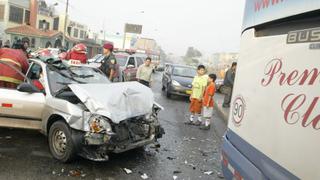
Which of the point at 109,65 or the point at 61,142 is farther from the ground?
the point at 109,65

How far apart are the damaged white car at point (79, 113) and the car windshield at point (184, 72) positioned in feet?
37.2

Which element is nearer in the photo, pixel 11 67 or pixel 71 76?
pixel 11 67

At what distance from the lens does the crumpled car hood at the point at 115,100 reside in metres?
6.03

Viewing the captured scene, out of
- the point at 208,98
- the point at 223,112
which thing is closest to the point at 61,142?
the point at 208,98

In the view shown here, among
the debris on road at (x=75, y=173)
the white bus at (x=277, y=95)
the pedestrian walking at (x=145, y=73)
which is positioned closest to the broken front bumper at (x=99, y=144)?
the debris on road at (x=75, y=173)

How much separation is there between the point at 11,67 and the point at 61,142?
197 cm

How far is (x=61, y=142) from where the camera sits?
6320mm

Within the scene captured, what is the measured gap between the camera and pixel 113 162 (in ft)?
22.0

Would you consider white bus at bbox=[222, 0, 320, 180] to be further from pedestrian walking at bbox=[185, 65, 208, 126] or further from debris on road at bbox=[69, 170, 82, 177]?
pedestrian walking at bbox=[185, 65, 208, 126]

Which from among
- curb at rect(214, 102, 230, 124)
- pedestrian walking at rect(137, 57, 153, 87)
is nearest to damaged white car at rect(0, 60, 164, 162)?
pedestrian walking at rect(137, 57, 153, 87)

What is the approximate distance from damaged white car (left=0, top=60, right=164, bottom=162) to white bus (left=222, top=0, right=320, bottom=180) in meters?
2.54

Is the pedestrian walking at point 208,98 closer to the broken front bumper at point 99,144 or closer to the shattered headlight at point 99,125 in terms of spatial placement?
the broken front bumper at point 99,144

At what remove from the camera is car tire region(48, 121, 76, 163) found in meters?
6.05

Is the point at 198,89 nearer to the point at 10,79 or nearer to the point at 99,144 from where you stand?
the point at 10,79
